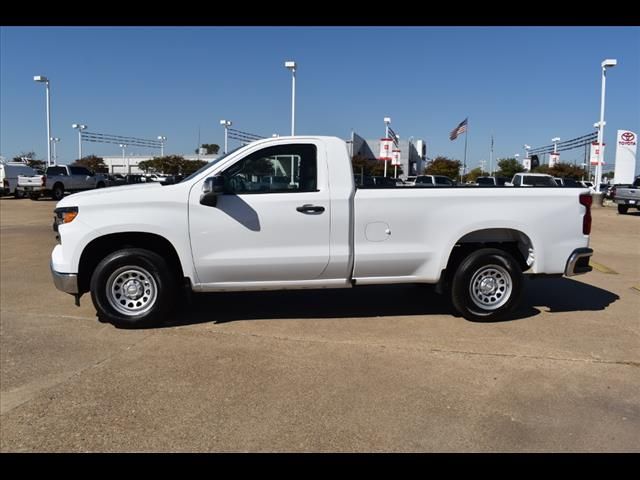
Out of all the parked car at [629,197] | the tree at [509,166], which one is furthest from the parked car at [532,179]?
the tree at [509,166]

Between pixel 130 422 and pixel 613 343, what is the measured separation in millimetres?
4559

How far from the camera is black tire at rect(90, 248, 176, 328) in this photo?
5.55 meters

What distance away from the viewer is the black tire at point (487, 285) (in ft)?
19.5

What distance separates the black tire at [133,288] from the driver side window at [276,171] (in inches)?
44.3

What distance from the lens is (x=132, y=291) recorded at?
5676 mm

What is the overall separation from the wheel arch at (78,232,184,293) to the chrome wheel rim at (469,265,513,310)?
3.25m

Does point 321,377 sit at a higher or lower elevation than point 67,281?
lower

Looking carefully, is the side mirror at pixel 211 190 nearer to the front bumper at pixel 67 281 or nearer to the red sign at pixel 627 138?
the front bumper at pixel 67 281

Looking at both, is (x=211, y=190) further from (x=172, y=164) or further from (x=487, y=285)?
(x=172, y=164)

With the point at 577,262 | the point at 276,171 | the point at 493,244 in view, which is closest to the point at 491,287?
the point at 493,244

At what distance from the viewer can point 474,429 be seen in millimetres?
3533

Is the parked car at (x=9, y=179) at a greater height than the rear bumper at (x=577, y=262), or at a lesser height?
greater

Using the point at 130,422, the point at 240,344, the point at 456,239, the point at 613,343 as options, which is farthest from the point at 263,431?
the point at 613,343

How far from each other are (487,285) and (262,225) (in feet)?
8.56
